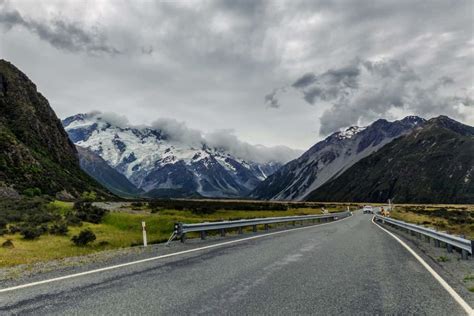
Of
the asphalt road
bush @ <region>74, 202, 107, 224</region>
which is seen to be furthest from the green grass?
the asphalt road

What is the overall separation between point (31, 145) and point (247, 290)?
118048 millimetres

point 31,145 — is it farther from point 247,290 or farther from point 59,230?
point 247,290

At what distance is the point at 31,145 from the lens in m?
113

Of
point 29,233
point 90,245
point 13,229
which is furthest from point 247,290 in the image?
point 13,229

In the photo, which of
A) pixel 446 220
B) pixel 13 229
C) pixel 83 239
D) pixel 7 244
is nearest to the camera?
pixel 7 244

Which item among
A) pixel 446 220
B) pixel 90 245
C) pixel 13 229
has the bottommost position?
pixel 446 220

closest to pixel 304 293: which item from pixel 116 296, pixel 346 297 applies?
pixel 346 297

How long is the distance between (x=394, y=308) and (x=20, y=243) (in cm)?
2076

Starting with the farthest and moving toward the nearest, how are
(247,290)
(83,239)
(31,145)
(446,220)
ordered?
(31,145), (446,220), (83,239), (247,290)

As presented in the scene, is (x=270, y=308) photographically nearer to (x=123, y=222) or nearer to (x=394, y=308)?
(x=394, y=308)

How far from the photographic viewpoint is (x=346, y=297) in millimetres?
7586

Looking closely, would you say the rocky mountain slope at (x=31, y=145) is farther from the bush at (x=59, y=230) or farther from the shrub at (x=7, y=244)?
the shrub at (x=7, y=244)

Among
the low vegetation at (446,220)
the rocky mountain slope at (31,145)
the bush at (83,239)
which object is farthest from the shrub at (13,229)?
the rocky mountain slope at (31,145)

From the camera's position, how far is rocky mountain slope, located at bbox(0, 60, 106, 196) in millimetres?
90062
